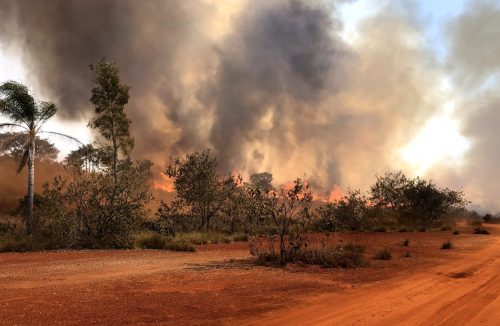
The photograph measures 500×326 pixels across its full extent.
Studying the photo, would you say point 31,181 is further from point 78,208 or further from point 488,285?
point 488,285

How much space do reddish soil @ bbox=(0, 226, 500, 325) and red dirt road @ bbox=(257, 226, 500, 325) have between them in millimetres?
20

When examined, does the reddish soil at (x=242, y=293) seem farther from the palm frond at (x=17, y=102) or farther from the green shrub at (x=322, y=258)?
the palm frond at (x=17, y=102)

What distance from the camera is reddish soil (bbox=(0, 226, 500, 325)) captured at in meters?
7.66

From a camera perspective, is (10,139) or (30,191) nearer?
(30,191)

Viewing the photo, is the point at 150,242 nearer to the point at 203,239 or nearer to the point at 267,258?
the point at 203,239

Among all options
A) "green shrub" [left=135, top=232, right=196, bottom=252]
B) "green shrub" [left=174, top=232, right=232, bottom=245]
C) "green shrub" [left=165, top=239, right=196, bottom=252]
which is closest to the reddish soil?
"green shrub" [left=165, top=239, right=196, bottom=252]

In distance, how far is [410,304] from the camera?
28.8 ft

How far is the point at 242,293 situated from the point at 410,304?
3646 mm

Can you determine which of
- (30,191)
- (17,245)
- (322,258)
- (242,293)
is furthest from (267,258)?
(30,191)

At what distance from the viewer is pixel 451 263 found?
628 inches

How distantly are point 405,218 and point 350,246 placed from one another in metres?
32.4

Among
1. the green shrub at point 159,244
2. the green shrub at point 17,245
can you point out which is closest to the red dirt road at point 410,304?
the green shrub at point 159,244

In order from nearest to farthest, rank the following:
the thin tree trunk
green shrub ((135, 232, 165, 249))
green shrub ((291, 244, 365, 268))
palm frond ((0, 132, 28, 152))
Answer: green shrub ((291, 244, 365, 268))
green shrub ((135, 232, 165, 249))
the thin tree trunk
palm frond ((0, 132, 28, 152))

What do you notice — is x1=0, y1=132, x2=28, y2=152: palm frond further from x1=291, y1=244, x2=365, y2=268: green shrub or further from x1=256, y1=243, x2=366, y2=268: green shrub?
x1=291, y1=244, x2=365, y2=268: green shrub
